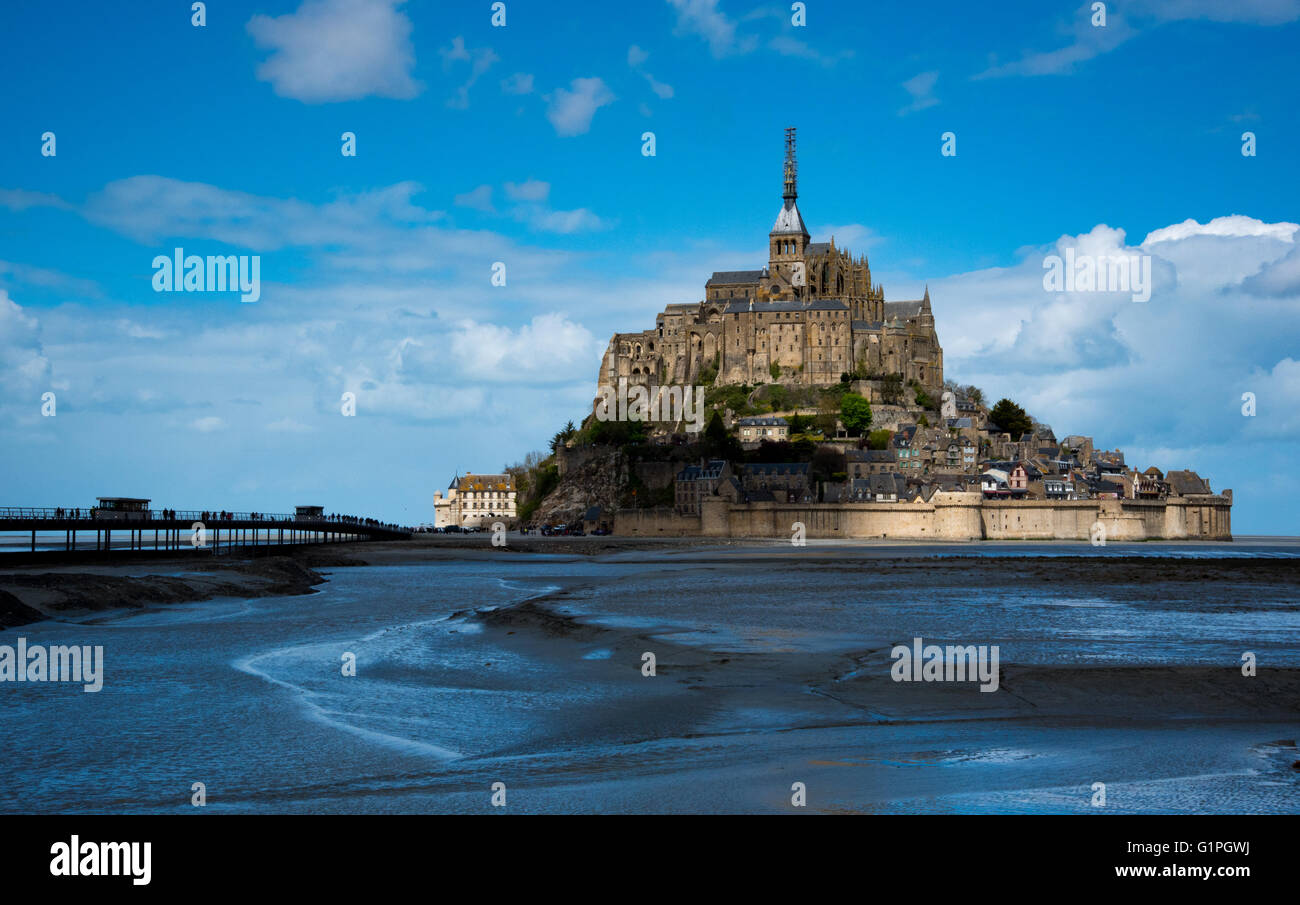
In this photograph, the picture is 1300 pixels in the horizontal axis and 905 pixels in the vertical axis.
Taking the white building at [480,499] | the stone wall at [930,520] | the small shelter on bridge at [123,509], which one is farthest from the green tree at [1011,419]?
the small shelter on bridge at [123,509]

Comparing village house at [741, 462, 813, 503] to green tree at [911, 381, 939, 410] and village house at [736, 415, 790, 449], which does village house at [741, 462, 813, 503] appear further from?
green tree at [911, 381, 939, 410]

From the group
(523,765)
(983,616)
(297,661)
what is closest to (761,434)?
(983,616)

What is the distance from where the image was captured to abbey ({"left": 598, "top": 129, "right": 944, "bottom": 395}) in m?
112

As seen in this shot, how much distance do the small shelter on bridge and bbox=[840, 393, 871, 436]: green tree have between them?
66.6 m

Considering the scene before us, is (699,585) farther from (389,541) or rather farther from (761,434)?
(761,434)

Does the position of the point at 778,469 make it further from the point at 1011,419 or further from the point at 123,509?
the point at 123,509

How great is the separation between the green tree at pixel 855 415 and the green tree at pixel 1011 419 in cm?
2302

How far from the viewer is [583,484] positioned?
104 m

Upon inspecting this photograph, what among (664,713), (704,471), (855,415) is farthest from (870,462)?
(664,713)

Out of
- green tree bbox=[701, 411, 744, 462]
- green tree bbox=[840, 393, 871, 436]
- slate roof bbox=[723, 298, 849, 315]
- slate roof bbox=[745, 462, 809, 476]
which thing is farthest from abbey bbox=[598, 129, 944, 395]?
slate roof bbox=[745, 462, 809, 476]

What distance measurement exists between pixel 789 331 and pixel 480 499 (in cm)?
5182

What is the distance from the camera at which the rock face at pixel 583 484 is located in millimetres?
101375

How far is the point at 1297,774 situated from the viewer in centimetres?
900
